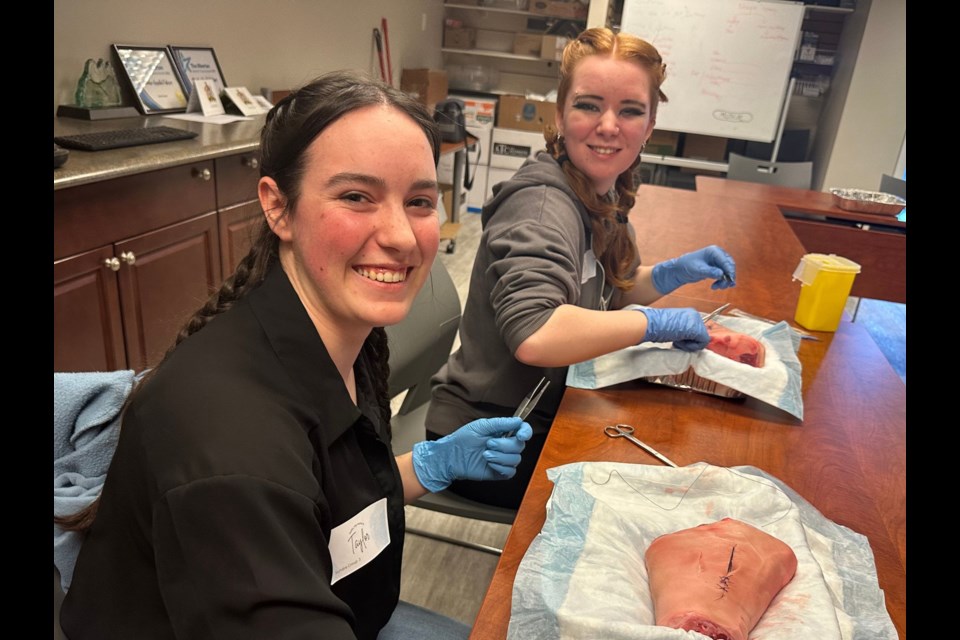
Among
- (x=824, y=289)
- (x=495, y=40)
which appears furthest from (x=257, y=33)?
(x=824, y=289)

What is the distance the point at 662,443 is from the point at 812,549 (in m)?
0.29

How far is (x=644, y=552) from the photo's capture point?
0.86m

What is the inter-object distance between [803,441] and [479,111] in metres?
4.88

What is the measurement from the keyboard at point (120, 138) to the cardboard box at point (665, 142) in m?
4.01

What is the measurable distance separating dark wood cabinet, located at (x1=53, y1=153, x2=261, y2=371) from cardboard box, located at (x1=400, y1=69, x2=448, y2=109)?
2.79m

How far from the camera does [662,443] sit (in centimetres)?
113

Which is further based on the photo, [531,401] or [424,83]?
[424,83]

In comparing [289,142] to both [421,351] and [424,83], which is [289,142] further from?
[424,83]

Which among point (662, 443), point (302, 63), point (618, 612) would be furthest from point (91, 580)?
point (302, 63)

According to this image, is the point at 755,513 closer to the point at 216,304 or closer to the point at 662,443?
the point at 662,443

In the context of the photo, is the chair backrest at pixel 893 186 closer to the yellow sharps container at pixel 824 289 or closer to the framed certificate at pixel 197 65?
the yellow sharps container at pixel 824 289

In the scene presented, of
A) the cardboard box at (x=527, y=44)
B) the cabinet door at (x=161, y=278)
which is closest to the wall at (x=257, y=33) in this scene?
the cabinet door at (x=161, y=278)

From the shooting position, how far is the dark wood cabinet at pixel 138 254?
6.48ft

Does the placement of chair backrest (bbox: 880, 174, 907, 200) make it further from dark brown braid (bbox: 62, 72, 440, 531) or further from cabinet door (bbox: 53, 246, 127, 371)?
cabinet door (bbox: 53, 246, 127, 371)
